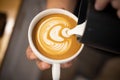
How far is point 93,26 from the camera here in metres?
0.37

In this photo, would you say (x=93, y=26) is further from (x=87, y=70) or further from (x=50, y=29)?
(x=87, y=70)

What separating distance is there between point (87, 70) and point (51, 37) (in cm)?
25

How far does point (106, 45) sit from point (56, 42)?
10 centimetres

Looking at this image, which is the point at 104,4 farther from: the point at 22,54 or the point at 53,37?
the point at 22,54

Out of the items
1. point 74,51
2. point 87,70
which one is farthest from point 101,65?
point 74,51

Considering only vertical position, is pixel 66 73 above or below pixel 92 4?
below

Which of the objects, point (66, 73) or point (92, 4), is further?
point (66, 73)

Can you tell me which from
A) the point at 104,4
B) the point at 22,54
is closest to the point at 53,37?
the point at 104,4

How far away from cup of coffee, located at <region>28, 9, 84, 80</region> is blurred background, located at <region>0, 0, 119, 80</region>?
0.19 metres

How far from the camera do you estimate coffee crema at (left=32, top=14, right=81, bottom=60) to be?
43 centimetres

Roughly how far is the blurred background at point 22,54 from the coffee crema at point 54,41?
19 centimetres

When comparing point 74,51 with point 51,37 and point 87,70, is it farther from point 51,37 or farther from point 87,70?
point 87,70

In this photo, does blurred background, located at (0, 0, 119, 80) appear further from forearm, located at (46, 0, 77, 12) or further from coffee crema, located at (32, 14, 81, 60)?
coffee crema, located at (32, 14, 81, 60)

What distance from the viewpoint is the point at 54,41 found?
43cm
